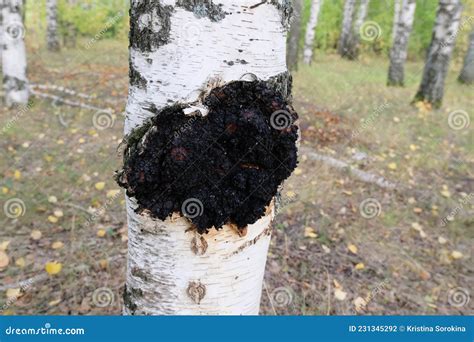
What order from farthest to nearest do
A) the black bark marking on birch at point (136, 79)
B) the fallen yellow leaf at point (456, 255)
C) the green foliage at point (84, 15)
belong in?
the green foliage at point (84, 15), the fallen yellow leaf at point (456, 255), the black bark marking on birch at point (136, 79)

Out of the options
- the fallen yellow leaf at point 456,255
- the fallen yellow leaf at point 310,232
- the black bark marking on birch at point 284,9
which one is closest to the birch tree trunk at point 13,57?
the fallen yellow leaf at point 310,232

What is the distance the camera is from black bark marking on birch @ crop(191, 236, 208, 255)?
1318mm

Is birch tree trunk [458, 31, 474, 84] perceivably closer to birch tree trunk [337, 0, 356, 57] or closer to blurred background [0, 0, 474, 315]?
blurred background [0, 0, 474, 315]

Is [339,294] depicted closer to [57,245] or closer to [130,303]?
[130,303]

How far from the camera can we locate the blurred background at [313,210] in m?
3.33

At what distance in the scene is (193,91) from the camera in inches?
49.3

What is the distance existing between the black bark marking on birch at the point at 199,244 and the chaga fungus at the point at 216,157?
6 cm

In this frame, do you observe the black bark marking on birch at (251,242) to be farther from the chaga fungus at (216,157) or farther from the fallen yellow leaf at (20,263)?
the fallen yellow leaf at (20,263)

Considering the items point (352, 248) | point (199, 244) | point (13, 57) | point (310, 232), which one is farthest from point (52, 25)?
point (199, 244)

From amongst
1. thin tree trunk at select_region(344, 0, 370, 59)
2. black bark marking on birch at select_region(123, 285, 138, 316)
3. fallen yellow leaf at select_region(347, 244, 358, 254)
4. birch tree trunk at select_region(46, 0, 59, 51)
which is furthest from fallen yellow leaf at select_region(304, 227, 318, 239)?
thin tree trunk at select_region(344, 0, 370, 59)

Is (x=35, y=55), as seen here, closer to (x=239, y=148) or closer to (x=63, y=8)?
(x=63, y=8)

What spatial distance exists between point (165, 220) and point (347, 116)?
728 cm

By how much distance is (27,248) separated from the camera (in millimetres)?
3648

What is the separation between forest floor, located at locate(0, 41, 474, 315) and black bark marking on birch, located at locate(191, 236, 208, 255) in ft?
1.34
